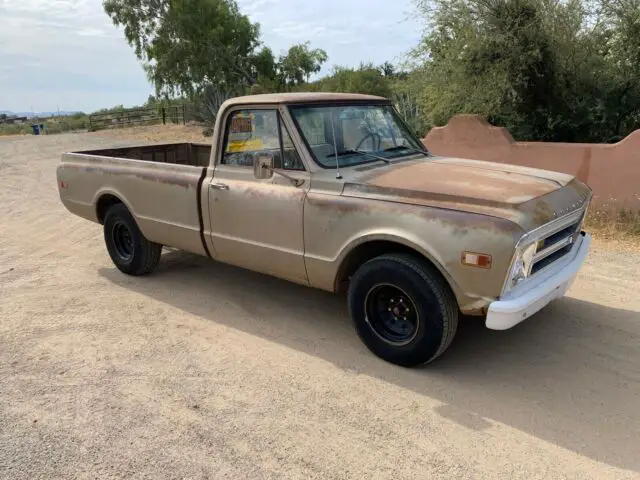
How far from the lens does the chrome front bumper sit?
324cm

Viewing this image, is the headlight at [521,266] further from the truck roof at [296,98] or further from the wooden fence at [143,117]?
the wooden fence at [143,117]

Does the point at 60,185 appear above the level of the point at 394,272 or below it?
above

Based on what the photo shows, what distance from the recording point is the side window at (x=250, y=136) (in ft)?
14.4

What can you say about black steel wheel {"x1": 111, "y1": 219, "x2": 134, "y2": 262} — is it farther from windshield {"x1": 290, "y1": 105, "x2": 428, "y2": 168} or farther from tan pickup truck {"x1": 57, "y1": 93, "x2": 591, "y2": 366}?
windshield {"x1": 290, "y1": 105, "x2": 428, "y2": 168}

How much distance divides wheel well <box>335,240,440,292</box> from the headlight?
668mm

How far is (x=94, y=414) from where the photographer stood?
3.38 meters

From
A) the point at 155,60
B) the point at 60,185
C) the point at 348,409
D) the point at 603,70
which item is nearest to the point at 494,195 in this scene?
the point at 348,409

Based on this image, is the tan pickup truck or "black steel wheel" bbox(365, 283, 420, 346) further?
"black steel wheel" bbox(365, 283, 420, 346)

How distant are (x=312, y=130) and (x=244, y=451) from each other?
2.43 m

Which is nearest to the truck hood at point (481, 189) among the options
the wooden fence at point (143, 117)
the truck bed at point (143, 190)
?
the truck bed at point (143, 190)

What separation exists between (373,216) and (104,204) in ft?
11.8

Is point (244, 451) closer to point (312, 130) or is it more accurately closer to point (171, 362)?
point (171, 362)

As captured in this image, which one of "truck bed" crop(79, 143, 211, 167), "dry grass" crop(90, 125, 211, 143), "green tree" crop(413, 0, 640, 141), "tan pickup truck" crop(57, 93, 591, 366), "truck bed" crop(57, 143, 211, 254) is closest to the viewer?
"tan pickup truck" crop(57, 93, 591, 366)

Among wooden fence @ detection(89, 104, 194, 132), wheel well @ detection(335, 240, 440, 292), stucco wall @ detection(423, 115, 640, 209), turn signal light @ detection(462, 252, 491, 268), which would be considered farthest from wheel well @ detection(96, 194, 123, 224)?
wooden fence @ detection(89, 104, 194, 132)
